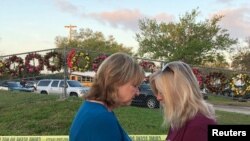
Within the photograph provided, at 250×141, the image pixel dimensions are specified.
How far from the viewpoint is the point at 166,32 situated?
52.6 meters

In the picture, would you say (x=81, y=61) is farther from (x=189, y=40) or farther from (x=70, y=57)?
(x=189, y=40)

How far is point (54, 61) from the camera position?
14.7m

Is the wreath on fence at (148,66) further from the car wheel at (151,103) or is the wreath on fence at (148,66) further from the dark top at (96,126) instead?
the dark top at (96,126)

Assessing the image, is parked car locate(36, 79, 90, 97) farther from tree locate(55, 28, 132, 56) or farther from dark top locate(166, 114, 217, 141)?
tree locate(55, 28, 132, 56)

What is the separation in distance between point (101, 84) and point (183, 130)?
67 centimetres

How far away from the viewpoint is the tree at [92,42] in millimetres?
73375

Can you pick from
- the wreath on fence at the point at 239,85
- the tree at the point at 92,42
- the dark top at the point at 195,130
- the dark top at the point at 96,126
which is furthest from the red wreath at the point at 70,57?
the tree at the point at 92,42

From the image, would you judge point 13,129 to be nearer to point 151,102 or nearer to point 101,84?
point 151,102

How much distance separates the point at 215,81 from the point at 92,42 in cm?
5936

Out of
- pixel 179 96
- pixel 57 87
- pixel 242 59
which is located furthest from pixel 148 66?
pixel 242 59

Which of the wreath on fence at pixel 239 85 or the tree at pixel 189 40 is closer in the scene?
the wreath on fence at pixel 239 85

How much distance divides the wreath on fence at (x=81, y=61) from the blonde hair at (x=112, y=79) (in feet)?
38.0

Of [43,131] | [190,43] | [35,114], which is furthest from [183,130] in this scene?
[190,43]

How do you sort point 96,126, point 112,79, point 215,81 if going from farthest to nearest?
point 215,81 < point 112,79 < point 96,126
